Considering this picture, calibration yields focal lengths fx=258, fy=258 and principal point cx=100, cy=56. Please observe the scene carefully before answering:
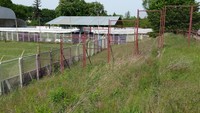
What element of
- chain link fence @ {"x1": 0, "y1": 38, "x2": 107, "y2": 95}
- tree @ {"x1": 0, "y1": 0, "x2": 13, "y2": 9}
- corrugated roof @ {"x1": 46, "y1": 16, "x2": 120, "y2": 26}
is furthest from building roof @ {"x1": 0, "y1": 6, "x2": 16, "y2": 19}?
chain link fence @ {"x1": 0, "y1": 38, "x2": 107, "y2": 95}

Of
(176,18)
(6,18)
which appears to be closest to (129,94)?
(176,18)

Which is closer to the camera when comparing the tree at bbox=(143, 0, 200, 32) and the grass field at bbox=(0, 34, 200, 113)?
the grass field at bbox=(0, 34, 200, 113)

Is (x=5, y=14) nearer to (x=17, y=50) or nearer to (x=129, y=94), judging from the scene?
(x=17, y=50)

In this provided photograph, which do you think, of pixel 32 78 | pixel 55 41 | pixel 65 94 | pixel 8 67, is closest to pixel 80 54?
pixel 32 78

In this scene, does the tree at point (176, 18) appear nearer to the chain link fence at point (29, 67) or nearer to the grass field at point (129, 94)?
the chain link fence at point (29, 67)

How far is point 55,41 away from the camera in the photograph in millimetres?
37562

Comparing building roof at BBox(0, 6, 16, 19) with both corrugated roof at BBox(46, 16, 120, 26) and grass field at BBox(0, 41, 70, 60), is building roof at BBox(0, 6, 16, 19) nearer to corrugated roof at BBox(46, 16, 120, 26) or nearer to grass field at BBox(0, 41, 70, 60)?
corrugated roof at BBox(46, 16, 120, 26)

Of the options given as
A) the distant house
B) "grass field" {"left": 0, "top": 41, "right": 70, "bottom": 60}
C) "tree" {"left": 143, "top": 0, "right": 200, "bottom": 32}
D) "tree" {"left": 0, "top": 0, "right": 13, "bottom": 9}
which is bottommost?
"grass field" {"left": 0, "top": 41, "right": 70, "bottom": 60}

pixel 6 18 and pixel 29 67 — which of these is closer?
pixel 29 67

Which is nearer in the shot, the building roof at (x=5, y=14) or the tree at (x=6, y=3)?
the building roof at (x=5, y=14)

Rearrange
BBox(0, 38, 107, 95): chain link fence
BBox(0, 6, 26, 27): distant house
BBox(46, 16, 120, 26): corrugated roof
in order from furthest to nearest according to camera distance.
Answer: BBox(0, 6, 26, 27): distant house < BBox(46, 16, 120, 26): corrugated roof < BBox(0, 38, 107, 95): chain link fence

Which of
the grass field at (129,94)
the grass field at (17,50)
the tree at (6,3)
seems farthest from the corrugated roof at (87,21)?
the grass field at (129,94)

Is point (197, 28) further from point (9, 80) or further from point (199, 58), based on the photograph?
point (9, 80)

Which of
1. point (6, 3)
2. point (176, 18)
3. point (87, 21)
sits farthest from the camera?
point (6, 3)
